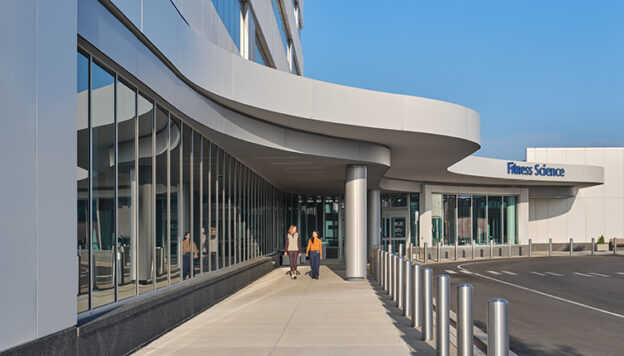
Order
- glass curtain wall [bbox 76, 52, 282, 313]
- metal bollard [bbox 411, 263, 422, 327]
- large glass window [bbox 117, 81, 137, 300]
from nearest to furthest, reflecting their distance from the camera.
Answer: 1. glass curtain wall [bbox 76, 52, 282, 313]
2. large glass window [bbox 117, 81, 137, 300]
3. metal bollard [bbox 411, 263, 422, 327]

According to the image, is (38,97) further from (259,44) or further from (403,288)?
(259,44)

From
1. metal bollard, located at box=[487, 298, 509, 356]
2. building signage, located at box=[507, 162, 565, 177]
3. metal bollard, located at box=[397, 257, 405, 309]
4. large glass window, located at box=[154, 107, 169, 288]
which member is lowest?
metal bollard, located at box=[397, 257, 405, 309]

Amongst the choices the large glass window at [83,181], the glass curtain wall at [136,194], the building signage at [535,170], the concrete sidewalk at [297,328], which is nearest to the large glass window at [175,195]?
the glass curtain wall at [136,194]

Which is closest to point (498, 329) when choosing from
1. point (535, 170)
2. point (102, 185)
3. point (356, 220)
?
point (102, 185)

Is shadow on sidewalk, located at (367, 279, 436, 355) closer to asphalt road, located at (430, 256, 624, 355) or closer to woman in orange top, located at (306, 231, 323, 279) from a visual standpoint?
asphalt road, located at (430, 256, 624, 355)

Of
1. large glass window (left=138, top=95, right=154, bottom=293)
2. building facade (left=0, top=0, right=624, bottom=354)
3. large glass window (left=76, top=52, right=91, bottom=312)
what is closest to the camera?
building facade (left=0, top=0, right=624, bottom=354)

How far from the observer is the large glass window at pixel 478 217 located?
143 ft

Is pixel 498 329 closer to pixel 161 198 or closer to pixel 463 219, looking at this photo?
pixel 161 198

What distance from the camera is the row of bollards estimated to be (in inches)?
220

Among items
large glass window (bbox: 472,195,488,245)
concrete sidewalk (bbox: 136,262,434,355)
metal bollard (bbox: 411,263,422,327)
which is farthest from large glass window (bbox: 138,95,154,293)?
large glass window (bbox: 472,195,488,245)

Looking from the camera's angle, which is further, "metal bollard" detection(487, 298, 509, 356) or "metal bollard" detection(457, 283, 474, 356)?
"metal bollard" detection(457, 283, 474, 356)

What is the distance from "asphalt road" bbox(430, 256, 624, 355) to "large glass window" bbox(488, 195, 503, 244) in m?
19.7

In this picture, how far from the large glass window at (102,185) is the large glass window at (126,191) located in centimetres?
28

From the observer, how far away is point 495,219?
44219mm
